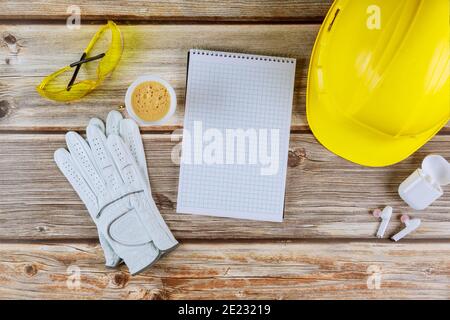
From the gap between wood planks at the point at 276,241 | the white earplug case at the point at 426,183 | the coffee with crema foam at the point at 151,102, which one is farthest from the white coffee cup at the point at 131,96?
the white earplug case at the point at 426,183

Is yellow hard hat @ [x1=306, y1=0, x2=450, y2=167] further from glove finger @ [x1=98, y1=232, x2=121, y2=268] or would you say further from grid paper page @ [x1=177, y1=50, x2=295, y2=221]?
glove finger @ [x1=98, y1=232, x2=121, y2=268]

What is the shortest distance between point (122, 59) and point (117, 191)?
9.5 inches

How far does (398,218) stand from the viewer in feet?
2.96

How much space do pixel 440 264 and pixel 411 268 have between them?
0.18ft

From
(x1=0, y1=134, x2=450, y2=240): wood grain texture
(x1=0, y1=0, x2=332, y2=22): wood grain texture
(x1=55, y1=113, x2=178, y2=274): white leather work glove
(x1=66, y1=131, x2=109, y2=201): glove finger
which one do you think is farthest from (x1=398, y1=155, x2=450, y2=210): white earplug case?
(x1=66, y1=131, x2=109, y2=201): glove finger

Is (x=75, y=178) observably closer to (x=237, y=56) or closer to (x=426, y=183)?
(x=237, y=56)

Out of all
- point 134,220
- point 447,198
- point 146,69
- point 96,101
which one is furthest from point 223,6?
point 447,198

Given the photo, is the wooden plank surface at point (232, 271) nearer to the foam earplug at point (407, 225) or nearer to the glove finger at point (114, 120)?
the foam earplug at point (407, 225)

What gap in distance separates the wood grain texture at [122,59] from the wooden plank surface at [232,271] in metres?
0.24

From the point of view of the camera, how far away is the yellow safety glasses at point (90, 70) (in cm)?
89

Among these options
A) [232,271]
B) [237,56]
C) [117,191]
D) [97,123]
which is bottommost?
[232,271]

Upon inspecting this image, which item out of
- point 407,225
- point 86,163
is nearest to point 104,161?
point 86,163

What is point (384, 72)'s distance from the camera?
709 millimetres

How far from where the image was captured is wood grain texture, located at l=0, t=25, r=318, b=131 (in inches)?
35.1
